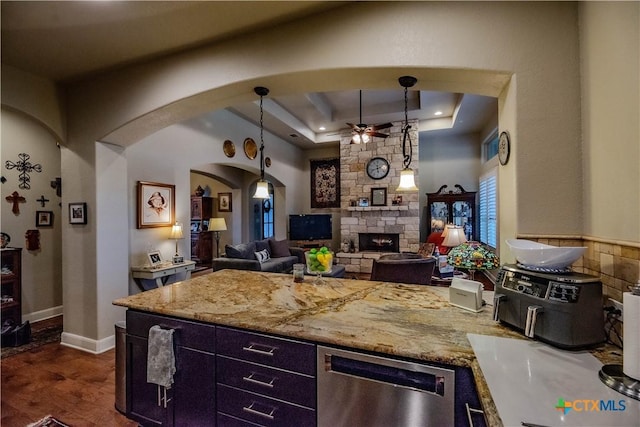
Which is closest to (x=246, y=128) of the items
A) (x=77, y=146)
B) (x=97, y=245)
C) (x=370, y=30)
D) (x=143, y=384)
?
(x=77, y=146)

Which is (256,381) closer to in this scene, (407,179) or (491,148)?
(407,179)

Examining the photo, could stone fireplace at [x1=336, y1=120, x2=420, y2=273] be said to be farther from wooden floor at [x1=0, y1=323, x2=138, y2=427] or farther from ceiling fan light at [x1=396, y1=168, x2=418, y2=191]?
wooden floor at [x1=0, y1=323, x2=138, y2=427]

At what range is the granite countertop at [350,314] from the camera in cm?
116

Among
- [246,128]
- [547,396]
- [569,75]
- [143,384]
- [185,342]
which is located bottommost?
[143,384]

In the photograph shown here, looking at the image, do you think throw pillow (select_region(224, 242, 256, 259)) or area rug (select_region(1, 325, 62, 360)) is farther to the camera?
throw pillow (select_region(224, 242, 256, 259))

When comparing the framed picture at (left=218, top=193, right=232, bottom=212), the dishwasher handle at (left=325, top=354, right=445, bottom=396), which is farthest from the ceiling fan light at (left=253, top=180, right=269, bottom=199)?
the framed picture at (left=218, top=193, right=232, bottom=212)

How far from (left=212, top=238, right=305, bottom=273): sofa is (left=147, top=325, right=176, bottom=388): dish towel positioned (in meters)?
3.18

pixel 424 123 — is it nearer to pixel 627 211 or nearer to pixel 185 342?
pixel 627 211

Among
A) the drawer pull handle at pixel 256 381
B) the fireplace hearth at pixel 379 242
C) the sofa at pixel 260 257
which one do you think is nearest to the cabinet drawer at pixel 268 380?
the drawer pull handle at pixel 256 381

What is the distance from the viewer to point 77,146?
3.10 meters

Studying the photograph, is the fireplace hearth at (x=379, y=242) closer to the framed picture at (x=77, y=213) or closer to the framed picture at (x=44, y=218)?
the framed picture at (x=77, y=213)

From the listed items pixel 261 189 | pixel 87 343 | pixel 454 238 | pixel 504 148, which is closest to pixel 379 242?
pixel 454 238

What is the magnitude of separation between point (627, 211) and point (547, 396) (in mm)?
842

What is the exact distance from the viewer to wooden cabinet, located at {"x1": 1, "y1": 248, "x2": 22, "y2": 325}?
3434mm
